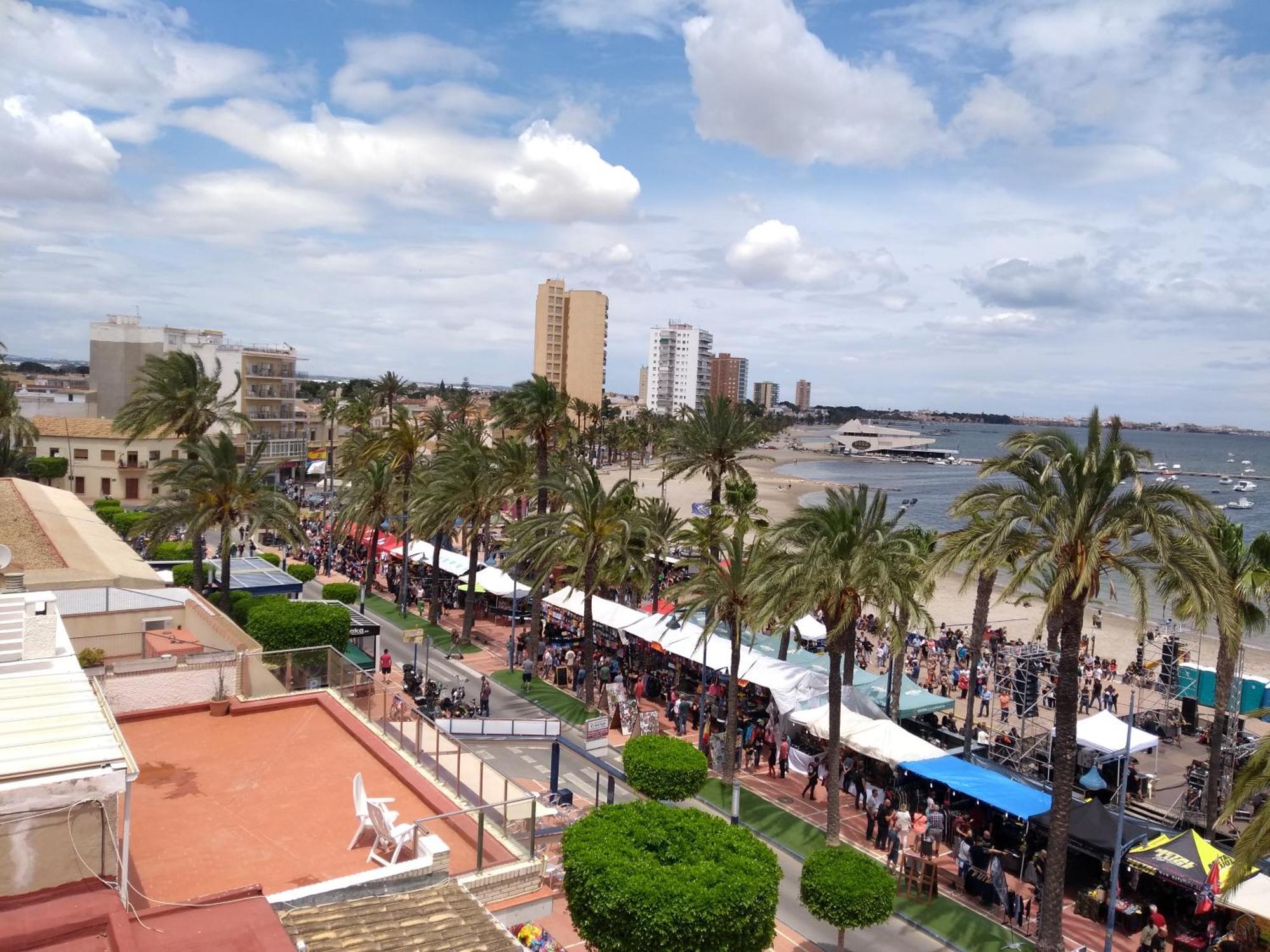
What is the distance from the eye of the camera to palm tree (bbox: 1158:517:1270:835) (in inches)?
782

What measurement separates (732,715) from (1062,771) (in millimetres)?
7981

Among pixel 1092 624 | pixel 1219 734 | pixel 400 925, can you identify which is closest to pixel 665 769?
pixel 400 925

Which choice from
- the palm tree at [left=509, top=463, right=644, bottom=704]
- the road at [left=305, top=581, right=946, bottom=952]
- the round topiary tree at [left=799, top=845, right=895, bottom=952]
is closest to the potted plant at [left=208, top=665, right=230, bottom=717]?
the road at [left=305, top=581, right=946, bottom=952]

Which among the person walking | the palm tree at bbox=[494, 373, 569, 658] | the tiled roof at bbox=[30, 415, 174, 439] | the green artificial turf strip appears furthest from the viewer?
the tiled roof at bbox=[30, 415, 174, 439]

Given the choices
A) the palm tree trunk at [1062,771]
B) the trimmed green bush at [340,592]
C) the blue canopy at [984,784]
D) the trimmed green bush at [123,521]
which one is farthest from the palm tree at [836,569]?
the trimmed green bush at [123,521]

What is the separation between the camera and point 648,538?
30.8 m

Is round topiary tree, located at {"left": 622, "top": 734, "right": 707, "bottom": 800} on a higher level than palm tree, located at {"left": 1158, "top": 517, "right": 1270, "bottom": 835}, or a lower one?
lower

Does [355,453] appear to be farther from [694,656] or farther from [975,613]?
[975,613]

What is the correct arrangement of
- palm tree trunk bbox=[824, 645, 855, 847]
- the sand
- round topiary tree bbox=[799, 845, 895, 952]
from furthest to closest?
the sand, palm tree trunk bbox=[824, 645, 855, 847], round topiary tree bbox=[799, 845, 895, 952]

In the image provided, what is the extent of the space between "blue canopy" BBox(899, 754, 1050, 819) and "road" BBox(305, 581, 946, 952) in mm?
3357

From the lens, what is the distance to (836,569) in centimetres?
1783

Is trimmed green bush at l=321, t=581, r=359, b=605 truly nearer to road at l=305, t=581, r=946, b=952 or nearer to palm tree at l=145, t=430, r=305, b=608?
road at l=305, t=581, r=946, b=952

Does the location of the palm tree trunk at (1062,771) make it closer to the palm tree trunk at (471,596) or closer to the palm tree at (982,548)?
the palm tree at (982,548)

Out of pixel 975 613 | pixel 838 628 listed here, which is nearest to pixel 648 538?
pixel 975 613
